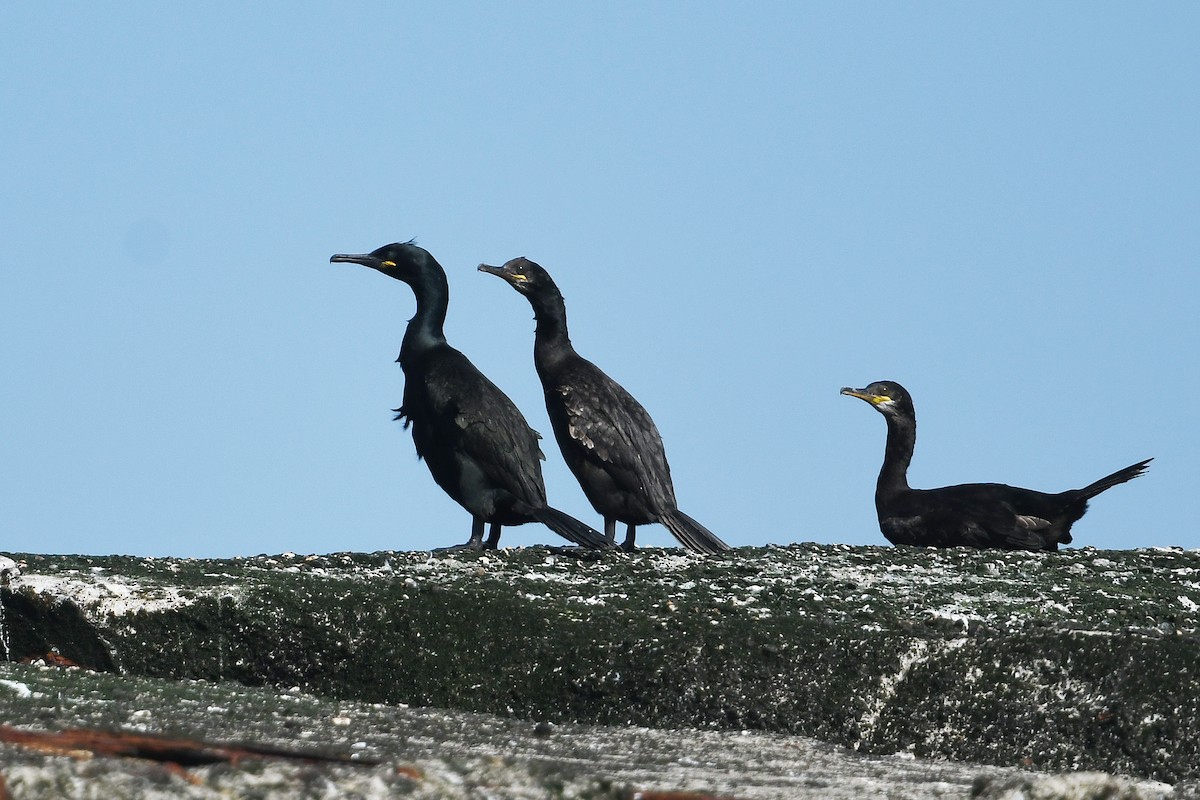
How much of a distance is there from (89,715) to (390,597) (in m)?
2.03

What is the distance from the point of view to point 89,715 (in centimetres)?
329

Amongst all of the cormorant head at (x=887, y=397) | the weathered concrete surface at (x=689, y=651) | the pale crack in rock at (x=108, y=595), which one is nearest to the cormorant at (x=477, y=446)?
the weathered concrete surface at (x=689, y=651)

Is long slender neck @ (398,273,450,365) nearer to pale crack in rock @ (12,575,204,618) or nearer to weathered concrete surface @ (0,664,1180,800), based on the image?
pale crack in rock @ (12,575,204,618)

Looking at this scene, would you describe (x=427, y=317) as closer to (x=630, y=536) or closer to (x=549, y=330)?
(x=549, y=330)

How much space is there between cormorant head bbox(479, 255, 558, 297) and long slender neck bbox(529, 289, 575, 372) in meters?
0.03

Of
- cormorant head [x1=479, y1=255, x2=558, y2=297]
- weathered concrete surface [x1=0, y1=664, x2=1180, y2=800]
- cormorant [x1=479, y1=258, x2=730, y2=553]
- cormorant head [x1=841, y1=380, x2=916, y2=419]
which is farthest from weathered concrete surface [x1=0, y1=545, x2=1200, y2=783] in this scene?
cormorant head [x1=841, y1=380, x2=916, y2=419]

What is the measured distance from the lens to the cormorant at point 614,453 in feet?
24.2

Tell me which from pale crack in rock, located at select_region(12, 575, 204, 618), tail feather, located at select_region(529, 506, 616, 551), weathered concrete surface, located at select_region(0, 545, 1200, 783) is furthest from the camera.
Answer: tail feather, located at select_region(529, 506, 616, 551)

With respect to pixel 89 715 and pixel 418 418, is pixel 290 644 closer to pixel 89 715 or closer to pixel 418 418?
pixel 89 715

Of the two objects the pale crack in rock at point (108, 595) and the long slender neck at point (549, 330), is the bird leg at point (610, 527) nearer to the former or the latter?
the long slender neck at point (549, 330)

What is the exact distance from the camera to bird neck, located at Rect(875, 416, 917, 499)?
30.4 feet

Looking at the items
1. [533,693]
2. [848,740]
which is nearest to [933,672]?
[848,740]

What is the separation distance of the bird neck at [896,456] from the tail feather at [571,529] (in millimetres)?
2569

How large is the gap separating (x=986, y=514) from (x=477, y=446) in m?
2.87
